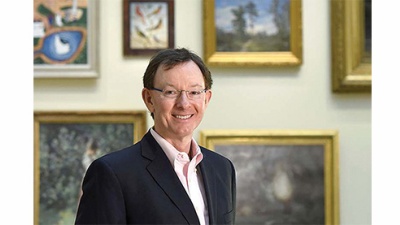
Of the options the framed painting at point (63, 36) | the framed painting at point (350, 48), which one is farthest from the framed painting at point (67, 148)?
the framed painting at point (350, 48)

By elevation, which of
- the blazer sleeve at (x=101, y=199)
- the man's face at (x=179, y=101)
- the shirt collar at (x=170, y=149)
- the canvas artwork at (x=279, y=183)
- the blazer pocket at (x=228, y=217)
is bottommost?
the canvas artwork at (x=279, y=183)

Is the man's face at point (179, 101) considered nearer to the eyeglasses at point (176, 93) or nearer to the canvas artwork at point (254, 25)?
the eyeglasses at point (176, 93)

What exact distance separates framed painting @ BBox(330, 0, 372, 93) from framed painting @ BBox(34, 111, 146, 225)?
0.89m

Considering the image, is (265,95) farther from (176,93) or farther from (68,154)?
(176,93)

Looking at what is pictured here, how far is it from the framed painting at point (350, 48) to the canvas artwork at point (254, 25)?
207 mm

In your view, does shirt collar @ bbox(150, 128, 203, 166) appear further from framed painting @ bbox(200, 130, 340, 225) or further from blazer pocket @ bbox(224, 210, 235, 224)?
framed painting @ bbox(200, 130, 340, 225)

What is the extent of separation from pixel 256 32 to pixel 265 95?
27 centimetres

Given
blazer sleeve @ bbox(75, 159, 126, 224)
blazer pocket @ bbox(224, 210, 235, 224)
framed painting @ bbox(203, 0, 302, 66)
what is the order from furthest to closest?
framed painting @ bbox(203, 0, 302, 66) → blazer pocket @ bbox(224, 210, 235, 224) → blazer sleeve @ bbox(75, 159, 126, 224)

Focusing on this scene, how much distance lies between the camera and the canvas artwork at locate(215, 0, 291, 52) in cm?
332

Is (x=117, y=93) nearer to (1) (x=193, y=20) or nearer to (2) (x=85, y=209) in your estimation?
(1) (x=193, y=20)

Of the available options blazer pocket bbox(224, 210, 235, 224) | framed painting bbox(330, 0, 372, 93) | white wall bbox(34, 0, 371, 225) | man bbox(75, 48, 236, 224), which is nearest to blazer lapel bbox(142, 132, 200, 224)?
man bbox(75, 48, 236, 224)

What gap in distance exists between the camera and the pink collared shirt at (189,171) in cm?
149

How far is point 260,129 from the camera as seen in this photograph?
3.35 metres
